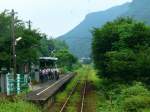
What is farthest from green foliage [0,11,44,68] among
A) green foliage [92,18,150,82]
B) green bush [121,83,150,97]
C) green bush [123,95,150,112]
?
green bush [123,95,150,112]

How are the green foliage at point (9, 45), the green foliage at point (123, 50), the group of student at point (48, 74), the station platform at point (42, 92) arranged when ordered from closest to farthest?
1. the station platform at point (42, 92)
2. the green foliage at point (123, 50)
3. the green foliage at point (9, 45)
4. the group of student at point (48, 74)

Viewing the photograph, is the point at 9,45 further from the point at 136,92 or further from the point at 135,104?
the point at 135,104

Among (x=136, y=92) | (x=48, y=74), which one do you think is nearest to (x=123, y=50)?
(x=136, y=92)

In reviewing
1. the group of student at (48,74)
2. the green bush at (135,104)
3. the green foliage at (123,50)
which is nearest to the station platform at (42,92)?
the green foliage at (123,50)

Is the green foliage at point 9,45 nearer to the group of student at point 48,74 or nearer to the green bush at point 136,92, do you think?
the group of student at point 48,74

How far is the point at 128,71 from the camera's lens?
3491cm

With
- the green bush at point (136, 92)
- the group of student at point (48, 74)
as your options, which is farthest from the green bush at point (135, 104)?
the group of student at point (48, 74)

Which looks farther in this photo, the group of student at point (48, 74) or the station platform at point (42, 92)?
the group of student at point (48, 74)

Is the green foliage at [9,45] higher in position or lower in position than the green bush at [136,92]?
higher

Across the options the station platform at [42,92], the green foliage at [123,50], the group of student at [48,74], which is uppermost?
the green foliage at [123,50]

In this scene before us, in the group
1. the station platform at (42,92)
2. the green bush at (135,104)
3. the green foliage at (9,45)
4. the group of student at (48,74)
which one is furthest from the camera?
the group of student at (48,74)

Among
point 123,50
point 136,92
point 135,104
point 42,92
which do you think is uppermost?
point 123,50

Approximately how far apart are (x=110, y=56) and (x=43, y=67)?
15.5m

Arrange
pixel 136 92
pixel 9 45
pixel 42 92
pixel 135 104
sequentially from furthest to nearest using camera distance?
1. pixel 9 45
2. pixel 42 92
3. pixel 136 92
4. pixel 135 104
